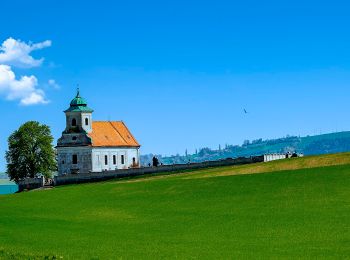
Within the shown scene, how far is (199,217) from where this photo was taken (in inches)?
1998

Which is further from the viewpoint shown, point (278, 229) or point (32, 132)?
point (32, 132)

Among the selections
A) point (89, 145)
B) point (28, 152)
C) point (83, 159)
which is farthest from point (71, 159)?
point (28, 152)

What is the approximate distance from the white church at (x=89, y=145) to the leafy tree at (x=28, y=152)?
2.64 m

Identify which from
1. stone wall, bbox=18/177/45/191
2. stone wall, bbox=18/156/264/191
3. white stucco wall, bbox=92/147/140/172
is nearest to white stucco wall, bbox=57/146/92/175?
white stucco wall, bbox=92/147/140/172

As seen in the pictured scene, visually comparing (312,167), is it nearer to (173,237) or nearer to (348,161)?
(348,161)

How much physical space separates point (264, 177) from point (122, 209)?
15340 millimetres

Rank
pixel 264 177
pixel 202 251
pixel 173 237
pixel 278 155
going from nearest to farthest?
pixel 202 251, pixel 173 237, pixel 264 177, pixel 278 155

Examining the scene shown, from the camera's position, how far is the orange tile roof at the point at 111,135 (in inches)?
5359

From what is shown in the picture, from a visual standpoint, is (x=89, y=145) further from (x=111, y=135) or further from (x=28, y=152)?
(x=28, y=152)

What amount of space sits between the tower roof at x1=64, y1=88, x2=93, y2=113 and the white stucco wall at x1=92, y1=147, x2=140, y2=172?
852cm

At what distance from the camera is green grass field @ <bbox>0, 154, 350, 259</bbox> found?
3578cm

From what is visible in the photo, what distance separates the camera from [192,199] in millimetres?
62312

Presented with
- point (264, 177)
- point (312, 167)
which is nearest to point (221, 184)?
point (264, 177)

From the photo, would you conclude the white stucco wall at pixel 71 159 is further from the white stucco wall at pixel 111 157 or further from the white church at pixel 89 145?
the white stucco wall at pixel 111 157
